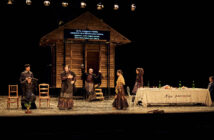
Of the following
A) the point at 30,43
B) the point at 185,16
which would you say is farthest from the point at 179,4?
the point at 30,43

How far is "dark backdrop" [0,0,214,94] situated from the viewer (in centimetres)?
1752

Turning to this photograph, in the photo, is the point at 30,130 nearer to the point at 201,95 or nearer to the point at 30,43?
the point at 201,95

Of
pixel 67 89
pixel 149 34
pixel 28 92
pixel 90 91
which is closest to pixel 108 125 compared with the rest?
pixel 67 89

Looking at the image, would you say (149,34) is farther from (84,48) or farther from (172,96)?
(172,96)

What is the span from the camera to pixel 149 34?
19.3 meters

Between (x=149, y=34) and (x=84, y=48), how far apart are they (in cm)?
705

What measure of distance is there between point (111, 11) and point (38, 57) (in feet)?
21.0

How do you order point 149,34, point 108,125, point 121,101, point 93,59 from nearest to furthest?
1. point 108,125
2. point 121,101
3. point 93,59
4. point 149,34

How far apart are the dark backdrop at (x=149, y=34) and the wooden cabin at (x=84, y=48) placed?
3.98 meters

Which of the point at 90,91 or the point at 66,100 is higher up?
the point at 90,91

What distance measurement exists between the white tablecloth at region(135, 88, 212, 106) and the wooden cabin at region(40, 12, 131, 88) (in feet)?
10.7

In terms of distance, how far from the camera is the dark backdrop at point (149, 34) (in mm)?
17516

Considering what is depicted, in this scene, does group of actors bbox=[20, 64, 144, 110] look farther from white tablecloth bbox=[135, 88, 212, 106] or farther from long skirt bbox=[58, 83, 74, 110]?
white tablecloth bbox=[135, 88, 212, 106]

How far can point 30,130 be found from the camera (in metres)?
6.76
